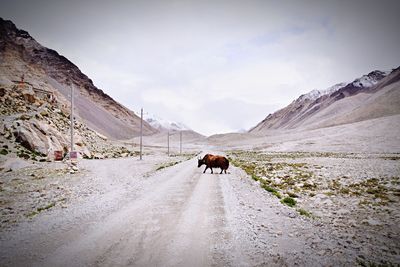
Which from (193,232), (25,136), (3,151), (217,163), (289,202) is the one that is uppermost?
(25,136)

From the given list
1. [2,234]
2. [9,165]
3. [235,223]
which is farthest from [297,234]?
[9,165]

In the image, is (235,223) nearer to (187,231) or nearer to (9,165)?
(187,231)

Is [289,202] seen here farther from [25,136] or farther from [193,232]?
[25,136]

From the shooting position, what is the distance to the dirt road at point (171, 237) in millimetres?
5312

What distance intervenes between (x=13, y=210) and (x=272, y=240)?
35.4 ft

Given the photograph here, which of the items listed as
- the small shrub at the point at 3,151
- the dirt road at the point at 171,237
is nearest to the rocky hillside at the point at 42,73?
the small shrub at the point at 3,151

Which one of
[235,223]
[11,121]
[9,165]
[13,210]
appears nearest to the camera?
[235,223]

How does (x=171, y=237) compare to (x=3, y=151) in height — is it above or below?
below

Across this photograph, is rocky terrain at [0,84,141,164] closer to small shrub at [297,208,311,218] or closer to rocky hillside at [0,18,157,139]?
small shrub at [297,208,311,218]

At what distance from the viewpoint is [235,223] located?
780cm

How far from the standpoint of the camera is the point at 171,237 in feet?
21.2

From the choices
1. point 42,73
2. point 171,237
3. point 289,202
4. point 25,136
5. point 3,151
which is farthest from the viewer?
point 42,73

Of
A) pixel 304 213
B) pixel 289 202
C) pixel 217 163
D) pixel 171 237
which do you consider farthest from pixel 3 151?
pixel 304 213

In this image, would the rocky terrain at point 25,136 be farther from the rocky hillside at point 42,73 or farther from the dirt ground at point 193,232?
the rocky hillside at point 42,73
